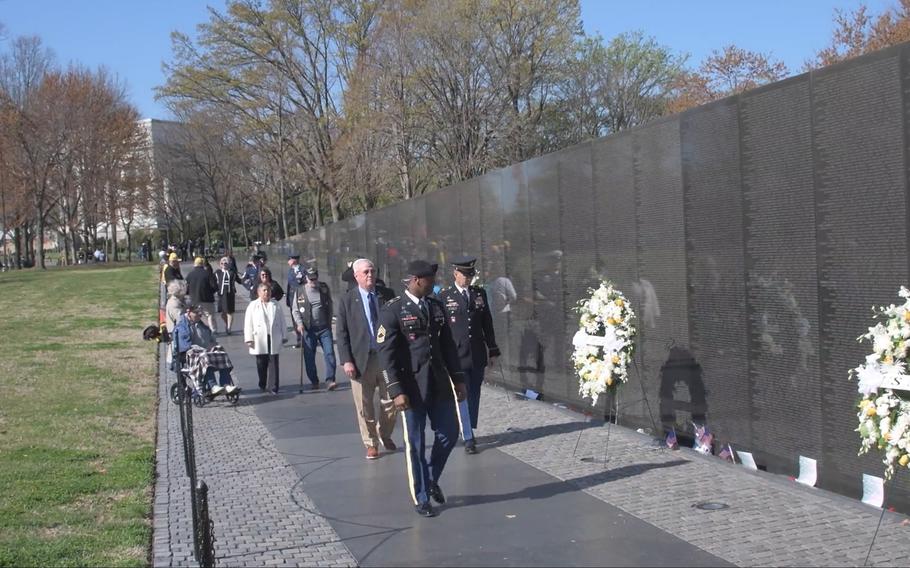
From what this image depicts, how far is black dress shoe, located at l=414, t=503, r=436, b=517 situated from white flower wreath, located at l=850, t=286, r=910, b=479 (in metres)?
3.15

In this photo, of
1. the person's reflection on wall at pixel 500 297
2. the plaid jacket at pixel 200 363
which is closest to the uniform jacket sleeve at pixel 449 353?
the person's reflection on wall at pixel 500 297

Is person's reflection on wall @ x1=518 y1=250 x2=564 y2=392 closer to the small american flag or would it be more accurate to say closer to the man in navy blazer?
the man in navy blazer

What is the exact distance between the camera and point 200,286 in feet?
73.7

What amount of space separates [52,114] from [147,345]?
1729 inches

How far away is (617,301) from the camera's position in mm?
9586

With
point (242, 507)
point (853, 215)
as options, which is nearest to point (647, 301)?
point (853, 215)

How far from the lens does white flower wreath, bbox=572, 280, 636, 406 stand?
9375 mm

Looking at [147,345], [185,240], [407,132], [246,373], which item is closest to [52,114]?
[185,240]

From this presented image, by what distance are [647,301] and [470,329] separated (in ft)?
5.99

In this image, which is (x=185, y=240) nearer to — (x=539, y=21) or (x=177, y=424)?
(x=539, y=21)

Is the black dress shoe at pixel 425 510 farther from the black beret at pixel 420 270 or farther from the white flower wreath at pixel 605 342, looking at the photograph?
the white flower wreath at pixel 605 342

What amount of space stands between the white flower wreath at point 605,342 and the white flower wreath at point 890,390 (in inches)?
137

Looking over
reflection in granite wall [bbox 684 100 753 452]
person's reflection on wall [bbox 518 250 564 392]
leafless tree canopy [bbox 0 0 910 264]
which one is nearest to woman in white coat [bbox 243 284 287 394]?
person's reflection on wall [bbox 518 250 564 392]

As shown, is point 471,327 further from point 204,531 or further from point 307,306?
point 204,531
